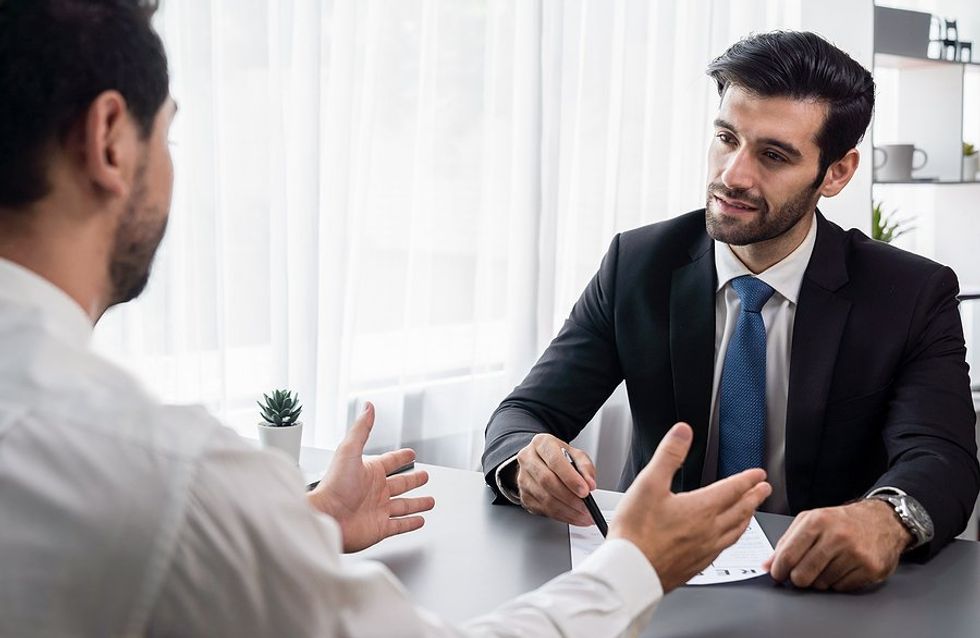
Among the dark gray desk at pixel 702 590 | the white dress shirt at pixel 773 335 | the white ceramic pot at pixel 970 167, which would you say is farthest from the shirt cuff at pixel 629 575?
the white ceramic pot at pixel 970 167

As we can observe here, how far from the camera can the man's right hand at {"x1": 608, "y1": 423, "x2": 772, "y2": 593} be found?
1.15 m

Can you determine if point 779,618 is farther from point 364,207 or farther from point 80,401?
point 364,207

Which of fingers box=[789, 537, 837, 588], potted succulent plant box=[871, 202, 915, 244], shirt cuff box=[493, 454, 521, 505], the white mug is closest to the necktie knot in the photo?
shirt cuff box=[493, 454, 521, 505]

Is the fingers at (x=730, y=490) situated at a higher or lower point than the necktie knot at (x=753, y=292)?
lower

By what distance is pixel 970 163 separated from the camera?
4.12 m

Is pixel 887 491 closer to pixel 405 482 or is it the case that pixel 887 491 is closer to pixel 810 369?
pixel 810 369

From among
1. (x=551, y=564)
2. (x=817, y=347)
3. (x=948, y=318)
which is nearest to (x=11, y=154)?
(x=551, y=564)

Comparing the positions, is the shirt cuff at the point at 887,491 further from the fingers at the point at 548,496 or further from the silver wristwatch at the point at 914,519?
the fingers at the point at 548,496

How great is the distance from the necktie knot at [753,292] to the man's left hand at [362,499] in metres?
0.82

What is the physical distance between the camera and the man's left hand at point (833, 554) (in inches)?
51.8

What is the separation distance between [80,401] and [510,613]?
0.49m

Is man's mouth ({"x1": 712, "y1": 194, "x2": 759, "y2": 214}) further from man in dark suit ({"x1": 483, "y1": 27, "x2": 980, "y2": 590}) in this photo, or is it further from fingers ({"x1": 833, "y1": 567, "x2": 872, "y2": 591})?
fingers ({"x1": 833, "y1": 567, "x2": 872, "y2": 591})

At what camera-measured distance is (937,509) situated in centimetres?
153

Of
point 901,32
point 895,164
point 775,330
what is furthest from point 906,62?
point 775,330
